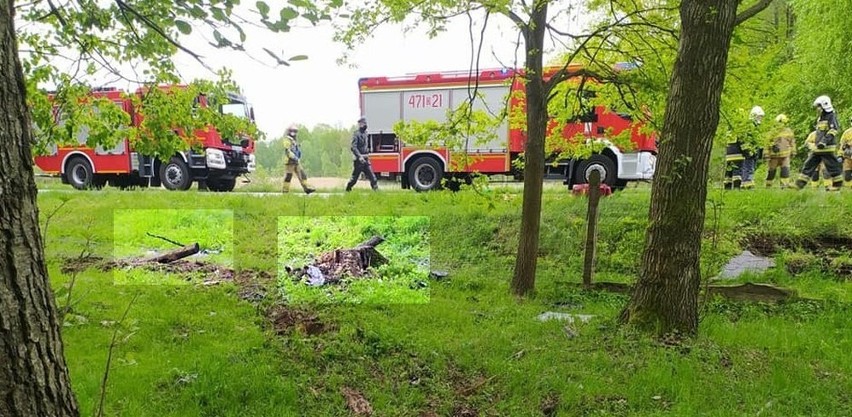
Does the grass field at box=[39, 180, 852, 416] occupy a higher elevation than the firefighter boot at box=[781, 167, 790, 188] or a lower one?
lower

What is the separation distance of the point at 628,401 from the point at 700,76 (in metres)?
2.25

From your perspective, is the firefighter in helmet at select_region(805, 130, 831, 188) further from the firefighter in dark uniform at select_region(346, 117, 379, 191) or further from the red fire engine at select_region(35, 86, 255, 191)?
the red fire engine at select_region(35, 86, 255, 191)

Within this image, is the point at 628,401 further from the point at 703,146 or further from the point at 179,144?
the point at 179,144

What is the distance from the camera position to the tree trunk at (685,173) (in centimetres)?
381

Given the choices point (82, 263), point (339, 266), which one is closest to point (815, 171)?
point (339, 266)

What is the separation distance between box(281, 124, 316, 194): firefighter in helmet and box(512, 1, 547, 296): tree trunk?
6.91 m

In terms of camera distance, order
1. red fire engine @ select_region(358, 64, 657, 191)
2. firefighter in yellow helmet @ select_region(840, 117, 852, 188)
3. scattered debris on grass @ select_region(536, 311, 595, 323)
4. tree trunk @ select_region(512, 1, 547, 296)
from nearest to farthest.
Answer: scattered debris on grass @ select_region(536, 311, 595, 323) → tree trunk @ select_region(512, 1, 547, 296) → firefighter in yellow helmet @ select_region(840, 117, 852, 188) → red fire engine @ select_region(358, 64, 657, 191)

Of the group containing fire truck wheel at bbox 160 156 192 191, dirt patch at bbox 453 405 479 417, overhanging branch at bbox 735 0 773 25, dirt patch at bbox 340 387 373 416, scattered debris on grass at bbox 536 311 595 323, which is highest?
overhanging branch at bbox 735 0 773 25

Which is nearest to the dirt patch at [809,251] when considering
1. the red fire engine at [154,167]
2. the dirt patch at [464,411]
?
the dirt patch at [464,411]

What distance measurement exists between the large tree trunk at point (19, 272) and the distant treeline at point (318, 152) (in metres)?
8.00

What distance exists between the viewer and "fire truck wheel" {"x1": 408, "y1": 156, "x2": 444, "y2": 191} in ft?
41.3

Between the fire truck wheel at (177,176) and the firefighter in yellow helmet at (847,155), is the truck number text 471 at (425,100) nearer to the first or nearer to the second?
the fire truck wheel at (177,176)

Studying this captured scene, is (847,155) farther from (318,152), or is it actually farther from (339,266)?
(318,152)

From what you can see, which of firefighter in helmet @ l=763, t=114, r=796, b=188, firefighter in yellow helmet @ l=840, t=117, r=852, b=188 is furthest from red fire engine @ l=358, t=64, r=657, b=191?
firefighter in yellow helmet @ l=840, t=117, r=852, b=188
